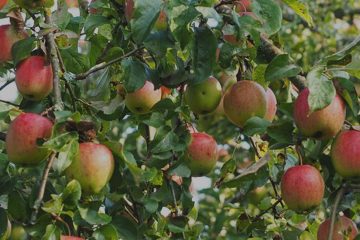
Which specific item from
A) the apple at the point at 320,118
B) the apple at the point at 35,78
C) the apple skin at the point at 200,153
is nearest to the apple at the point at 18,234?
the apple at the point at 35,78

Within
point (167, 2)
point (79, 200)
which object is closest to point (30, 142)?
point (79, 200)

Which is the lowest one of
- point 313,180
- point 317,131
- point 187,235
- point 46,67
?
point 187,235

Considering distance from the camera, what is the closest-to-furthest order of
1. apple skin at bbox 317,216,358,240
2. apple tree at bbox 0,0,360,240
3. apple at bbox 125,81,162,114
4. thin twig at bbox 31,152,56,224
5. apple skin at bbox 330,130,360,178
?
1. thin twig at bbox 31,152,56,224
2. apple tree at bbox 0,0,360,240
3. apple skin at bbox 330,130,360,178
4. apple skin at bbox 317,216,358,240
5. apple at bbox 125,81,162,114

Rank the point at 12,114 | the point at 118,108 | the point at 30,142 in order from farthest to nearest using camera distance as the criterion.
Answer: the point at 118,108, the point at 12,114, the point at 30,142

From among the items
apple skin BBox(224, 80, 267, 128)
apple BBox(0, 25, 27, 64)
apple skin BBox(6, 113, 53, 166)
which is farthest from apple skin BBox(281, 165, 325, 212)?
apple BBox(0, 25, 27, 64)

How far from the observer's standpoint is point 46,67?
1.61 metres

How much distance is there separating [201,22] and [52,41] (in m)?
0.31

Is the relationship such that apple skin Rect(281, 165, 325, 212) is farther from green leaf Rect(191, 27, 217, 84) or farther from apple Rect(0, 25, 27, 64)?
apple Rect(0, 25, 27, 64)

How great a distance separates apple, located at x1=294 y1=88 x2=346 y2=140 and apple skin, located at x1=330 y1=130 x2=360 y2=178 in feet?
0.08

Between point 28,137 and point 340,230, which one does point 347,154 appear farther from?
point 28,137

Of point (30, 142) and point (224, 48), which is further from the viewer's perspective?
point (224, 48)

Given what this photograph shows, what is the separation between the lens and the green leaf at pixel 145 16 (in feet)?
4.85

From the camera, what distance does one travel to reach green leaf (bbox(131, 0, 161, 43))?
1.48m

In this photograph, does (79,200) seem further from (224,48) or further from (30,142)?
(224,48)
